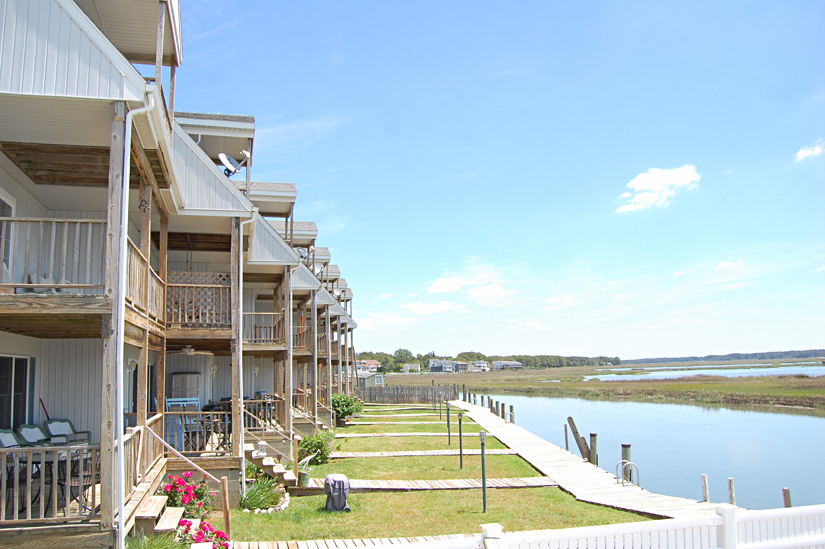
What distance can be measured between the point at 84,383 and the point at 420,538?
758cm

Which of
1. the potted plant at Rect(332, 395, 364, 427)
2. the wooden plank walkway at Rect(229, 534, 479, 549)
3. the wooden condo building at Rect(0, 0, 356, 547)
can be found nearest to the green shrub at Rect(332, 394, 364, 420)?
the potted plant at Rect(332, 395, 364, 427)

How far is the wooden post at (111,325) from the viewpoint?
7000 millimetres

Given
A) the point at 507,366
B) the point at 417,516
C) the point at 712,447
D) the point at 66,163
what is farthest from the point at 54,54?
the point at 507,366

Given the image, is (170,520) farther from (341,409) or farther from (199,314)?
(341,409)

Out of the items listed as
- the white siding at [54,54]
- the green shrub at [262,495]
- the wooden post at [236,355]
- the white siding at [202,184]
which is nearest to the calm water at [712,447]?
the green shrub at [262,495]

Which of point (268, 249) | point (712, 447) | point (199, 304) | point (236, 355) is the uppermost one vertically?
point (268, 249)

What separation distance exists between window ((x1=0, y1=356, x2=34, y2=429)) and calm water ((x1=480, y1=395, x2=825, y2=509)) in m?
18.3

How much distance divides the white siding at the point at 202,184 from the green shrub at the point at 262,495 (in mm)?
5822

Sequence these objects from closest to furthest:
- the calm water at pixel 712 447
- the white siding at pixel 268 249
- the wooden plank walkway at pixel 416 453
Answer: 1. the white siding at pixel 268 249
2. the wooden plank walkway at pixel 416 453
3. the calm water at pixel 712 447

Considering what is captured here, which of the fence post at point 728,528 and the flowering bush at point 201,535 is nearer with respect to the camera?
the fence post at point 728,528

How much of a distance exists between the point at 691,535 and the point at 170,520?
6.87 meters

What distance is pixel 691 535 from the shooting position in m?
6.34

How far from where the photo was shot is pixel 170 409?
16953 mm

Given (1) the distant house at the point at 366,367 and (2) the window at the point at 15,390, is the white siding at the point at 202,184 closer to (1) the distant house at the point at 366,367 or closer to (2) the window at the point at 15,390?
(2) the window at the point at 15,390
